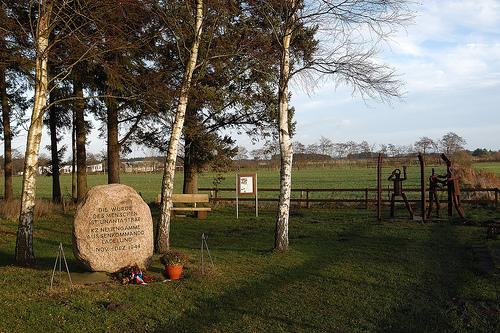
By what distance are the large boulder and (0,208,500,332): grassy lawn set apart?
1.85 ft

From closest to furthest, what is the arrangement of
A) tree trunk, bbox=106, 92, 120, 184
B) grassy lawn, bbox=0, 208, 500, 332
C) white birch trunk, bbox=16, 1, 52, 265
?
grassy lawn, bbox=0, 208, 500, 332, white birch trunk, bbox=16, 1, 52, 265, tree trunk, bbox=106, 92, 120, 184

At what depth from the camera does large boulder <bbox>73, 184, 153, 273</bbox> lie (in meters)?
9.10

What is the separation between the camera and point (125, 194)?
964 cm

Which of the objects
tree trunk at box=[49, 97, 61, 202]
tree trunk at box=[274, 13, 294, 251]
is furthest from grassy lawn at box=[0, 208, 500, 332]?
tree trunk at box=[49, 97, 61, 202]

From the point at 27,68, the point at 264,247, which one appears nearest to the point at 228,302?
the point at 264,247

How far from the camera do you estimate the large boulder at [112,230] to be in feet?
29.9

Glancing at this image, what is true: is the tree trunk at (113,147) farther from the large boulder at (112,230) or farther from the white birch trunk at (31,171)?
the large boulder at (112,230)

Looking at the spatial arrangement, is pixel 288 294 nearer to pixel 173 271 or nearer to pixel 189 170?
pixel 173 271

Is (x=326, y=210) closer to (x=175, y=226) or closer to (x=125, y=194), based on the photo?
(x=175, y=226)

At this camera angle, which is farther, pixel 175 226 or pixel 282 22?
pixel 175 226

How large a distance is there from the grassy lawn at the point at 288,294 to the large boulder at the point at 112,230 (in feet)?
1.85

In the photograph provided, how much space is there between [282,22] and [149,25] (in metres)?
4.89

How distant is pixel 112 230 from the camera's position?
9.34 m

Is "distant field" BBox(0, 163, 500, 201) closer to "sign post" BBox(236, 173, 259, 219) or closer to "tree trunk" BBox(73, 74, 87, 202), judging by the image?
"sign post" BBox(236, 173, 259, 219)
